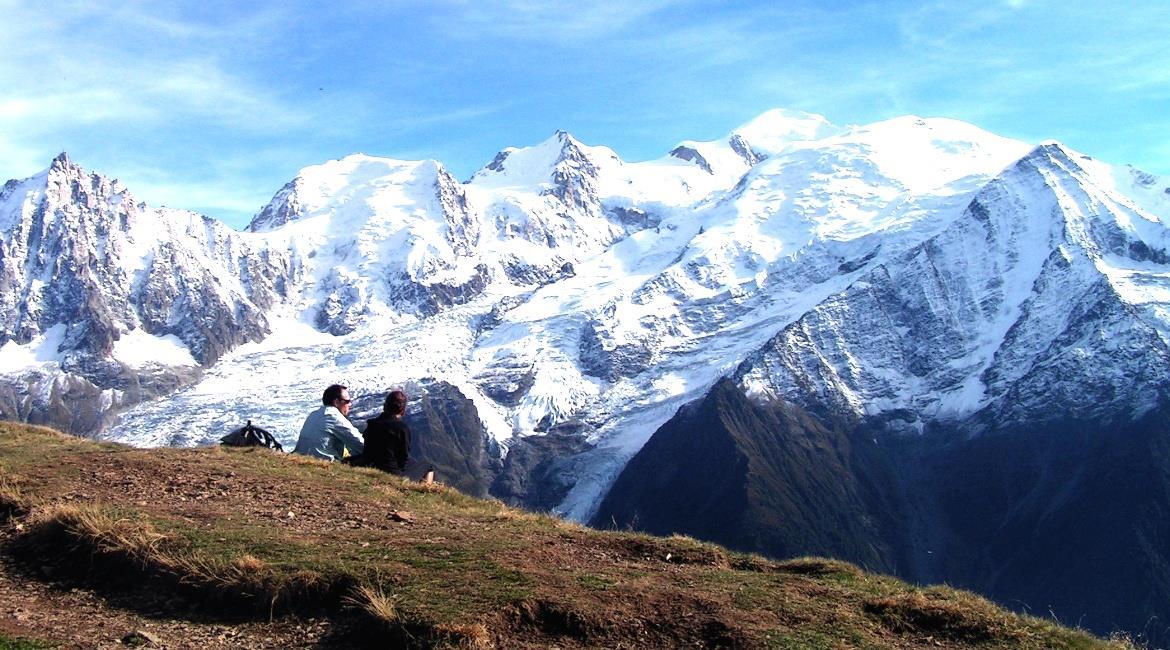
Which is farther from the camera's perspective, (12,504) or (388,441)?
(388,441)

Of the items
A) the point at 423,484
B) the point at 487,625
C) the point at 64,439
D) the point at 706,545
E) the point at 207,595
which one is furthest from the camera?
the point at 64,439

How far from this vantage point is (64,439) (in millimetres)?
33281

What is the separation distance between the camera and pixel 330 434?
2795 cm

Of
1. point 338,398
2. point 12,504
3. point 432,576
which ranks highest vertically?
point 338,398

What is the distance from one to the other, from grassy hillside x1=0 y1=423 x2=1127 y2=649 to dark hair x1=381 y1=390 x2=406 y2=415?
2506 millimetres

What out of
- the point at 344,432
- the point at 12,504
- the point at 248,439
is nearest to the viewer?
the point at 12,504

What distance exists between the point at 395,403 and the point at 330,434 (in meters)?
3.16

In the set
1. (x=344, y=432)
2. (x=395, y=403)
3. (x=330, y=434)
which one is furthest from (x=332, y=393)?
(x=395, y=403)

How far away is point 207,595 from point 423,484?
901cm

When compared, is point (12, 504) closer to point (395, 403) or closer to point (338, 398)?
point (338, 398)

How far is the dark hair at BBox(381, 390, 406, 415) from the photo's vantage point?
25.4 m

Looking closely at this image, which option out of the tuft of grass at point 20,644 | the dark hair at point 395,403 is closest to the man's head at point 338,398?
the dark hair at point 395,403

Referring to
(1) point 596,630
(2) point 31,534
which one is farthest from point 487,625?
(2) point 31,534

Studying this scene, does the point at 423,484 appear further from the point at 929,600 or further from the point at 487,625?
the point at 929,600
